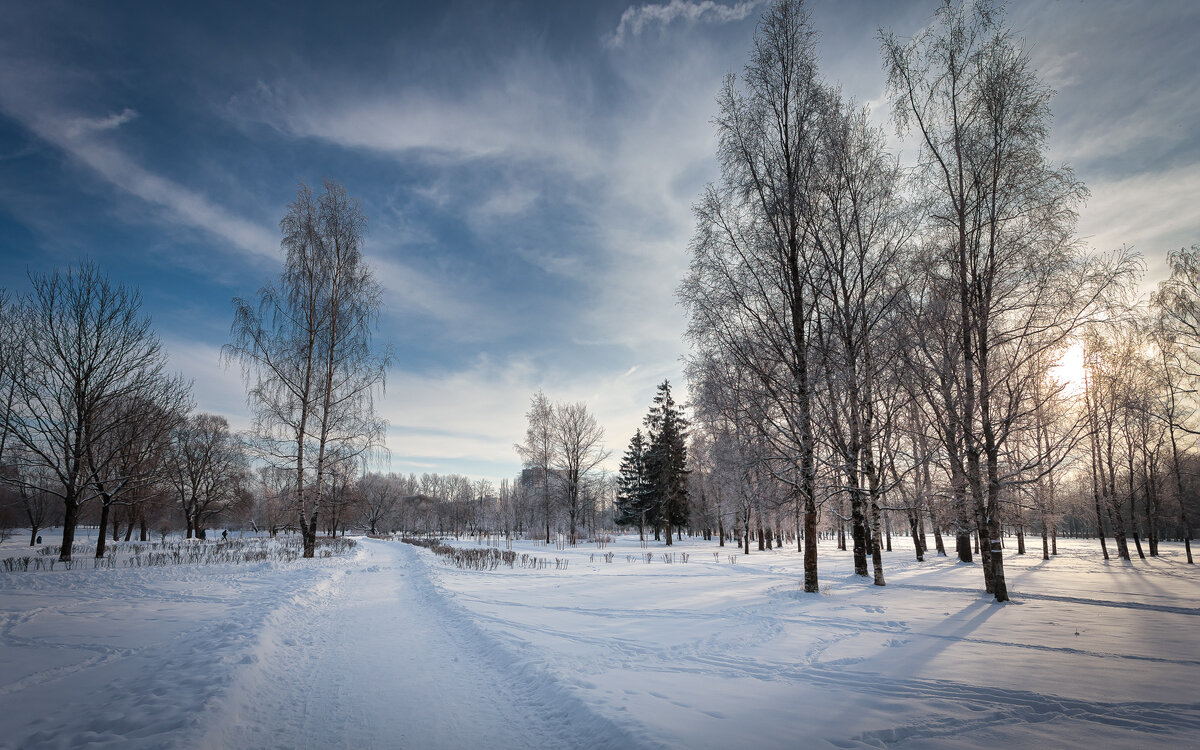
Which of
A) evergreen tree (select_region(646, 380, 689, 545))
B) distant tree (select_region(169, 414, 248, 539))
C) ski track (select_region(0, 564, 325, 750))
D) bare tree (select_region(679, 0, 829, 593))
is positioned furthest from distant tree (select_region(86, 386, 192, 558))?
evergreen tree (select_region(646, 380, 689, 545))

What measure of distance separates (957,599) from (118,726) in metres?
14.2

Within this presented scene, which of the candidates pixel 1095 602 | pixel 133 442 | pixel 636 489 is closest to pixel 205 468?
pixel 133 442

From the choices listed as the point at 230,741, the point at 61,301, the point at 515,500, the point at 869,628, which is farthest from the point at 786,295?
the point at 515,500

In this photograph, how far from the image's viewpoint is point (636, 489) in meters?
45.3

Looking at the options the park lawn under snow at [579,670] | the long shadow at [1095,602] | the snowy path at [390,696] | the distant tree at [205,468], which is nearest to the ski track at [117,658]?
the park lawn under snow at [579,670]

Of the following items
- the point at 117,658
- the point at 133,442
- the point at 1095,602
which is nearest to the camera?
the point at 117,658

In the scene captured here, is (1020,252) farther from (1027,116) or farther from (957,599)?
(957,599)

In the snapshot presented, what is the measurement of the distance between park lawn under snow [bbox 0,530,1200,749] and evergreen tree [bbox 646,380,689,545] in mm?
30736

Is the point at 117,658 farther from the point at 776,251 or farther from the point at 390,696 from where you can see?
the point at 776,251

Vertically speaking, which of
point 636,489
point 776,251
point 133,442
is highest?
point 776,251

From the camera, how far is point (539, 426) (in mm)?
39375

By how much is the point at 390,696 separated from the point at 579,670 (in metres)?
1.95

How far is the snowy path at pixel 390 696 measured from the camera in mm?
3539

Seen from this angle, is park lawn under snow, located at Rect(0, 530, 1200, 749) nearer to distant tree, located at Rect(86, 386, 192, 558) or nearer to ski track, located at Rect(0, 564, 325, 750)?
ski track, located at Rect(0, 564, 325, 750)
